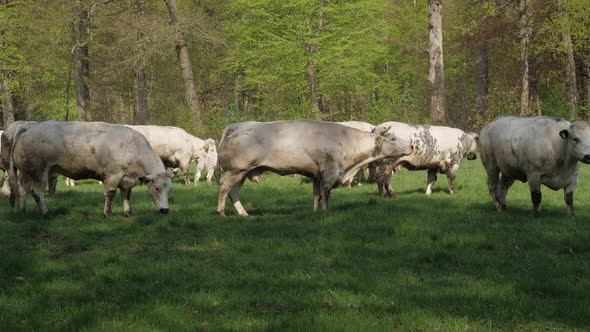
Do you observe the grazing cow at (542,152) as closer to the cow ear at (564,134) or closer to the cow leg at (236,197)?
the cow ear at (564,134)

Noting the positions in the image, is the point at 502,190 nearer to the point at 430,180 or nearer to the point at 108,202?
the point at 430,180

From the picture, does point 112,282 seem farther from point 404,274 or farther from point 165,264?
point 404,274

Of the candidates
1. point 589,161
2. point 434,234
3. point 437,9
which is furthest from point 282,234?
point 437,9

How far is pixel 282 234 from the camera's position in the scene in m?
10.0

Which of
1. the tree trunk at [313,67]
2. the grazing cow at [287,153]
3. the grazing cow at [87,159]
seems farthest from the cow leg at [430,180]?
the tree trunk at [313,67]

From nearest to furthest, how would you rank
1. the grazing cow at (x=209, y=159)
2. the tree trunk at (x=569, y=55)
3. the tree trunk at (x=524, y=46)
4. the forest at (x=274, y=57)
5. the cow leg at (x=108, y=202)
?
the cow leg at (x=108, y=202), the grazing cow at (x=209, y=159), the tree trunk at (x=569, y=55), the tree trunk at (x=524, y=46), the forest at (x=274, y=57)

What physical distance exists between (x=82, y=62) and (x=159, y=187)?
27444 mm

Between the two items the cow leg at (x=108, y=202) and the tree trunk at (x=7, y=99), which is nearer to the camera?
the cow leg at (x=108, y=202)

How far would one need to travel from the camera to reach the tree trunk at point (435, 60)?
22844 mm

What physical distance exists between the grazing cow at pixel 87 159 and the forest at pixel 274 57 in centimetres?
1394

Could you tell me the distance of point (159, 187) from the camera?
12477 mm

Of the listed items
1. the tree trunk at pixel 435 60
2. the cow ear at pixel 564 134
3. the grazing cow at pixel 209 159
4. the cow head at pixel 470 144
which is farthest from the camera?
the tree trunk at pixel 435 60

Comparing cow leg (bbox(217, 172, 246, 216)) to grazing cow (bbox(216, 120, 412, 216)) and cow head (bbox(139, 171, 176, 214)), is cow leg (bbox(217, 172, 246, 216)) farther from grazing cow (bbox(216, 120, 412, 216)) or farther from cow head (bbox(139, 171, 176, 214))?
cow head (bbox(139, 171, 176, 214))

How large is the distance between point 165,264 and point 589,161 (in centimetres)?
715
